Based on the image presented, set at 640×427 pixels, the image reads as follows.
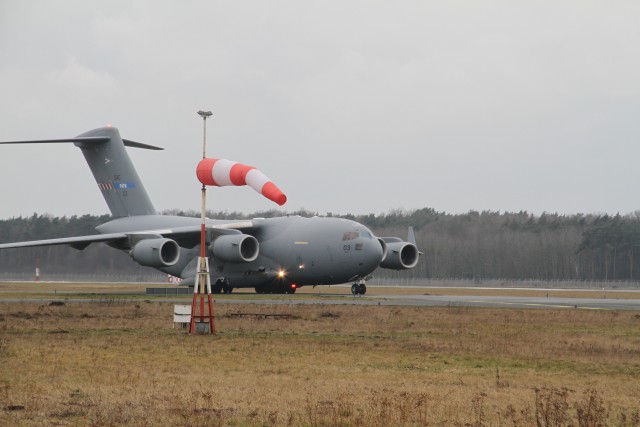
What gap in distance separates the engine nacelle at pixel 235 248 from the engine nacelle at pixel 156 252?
2.48m

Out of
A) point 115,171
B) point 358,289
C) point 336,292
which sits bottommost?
point 336,292

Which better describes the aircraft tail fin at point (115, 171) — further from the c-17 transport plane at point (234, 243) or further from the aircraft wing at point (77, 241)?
the aircraft wing at point (77, 241)

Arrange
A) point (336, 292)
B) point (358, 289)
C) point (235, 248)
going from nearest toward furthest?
1. point (235, 248)
2. point (358, 289)
3. point (336, 292)

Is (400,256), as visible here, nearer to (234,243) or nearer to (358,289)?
(358,289)

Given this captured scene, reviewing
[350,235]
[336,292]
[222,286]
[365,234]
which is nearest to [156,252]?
[222,286]

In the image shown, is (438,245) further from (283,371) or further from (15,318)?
(283,371)

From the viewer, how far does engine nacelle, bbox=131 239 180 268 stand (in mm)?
48312

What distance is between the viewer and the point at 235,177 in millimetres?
22562

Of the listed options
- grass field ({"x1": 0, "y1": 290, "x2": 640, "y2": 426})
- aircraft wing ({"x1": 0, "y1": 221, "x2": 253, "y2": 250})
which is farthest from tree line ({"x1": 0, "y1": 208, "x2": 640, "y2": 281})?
grass field ({"x1": 0, "y1": 290, "x2": 640, "y2": 426})

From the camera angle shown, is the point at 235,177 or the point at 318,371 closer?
the point at 318,371

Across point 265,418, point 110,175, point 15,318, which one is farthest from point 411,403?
point 110,175

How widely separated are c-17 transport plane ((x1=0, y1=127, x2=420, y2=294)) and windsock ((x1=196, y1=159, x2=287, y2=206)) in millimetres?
25541

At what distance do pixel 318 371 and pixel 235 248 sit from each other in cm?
3336

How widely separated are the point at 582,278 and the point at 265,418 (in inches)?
4130
